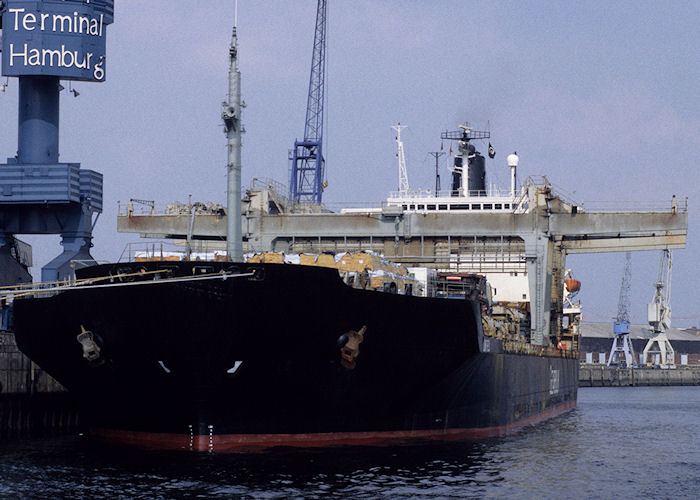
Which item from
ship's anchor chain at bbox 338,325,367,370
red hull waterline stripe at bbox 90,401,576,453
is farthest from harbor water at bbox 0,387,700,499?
ship's anchor chain at bbox 338,325,367,370

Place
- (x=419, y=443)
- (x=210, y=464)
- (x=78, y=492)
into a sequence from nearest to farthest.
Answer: (x=78, y=492) → (x=210, y=464) → (x=419, y=443)

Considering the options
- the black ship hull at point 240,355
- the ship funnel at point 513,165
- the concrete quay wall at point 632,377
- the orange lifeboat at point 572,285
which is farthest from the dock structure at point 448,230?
the concrete quay wall at point 632,377

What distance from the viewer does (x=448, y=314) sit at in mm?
33812

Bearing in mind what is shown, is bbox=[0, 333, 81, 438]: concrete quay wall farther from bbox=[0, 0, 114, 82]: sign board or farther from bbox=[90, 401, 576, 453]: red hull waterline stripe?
bbox=[0, 0, 114, 82]: sign board

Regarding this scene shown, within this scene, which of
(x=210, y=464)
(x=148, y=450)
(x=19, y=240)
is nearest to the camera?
(x=210, y=464)

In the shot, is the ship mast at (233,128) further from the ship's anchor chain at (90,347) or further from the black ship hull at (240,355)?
the ship's anchor chain at (90,347)

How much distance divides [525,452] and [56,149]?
76.7 ft

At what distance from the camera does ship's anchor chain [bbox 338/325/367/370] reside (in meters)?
30.3

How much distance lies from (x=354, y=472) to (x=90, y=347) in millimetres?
8632

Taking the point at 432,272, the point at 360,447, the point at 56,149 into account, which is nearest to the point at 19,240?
the point at 56,149

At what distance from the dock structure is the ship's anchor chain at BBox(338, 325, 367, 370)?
17435 mm

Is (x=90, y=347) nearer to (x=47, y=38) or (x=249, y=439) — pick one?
(x=249, y=439)

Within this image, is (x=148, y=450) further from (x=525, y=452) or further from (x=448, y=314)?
(x=525, y=452)

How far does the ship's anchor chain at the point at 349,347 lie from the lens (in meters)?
30.3
